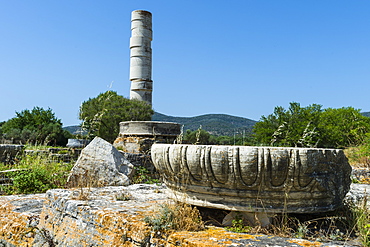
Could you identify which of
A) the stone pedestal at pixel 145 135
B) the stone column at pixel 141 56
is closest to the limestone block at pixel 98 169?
the stone pedestal at pixel 145 135

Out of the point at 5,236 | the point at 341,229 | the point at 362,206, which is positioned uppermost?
the point at 362,206

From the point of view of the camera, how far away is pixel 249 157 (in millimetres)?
2561

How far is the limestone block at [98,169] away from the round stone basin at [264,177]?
8.54ft

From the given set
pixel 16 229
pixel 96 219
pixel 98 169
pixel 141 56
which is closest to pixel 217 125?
pixel 141 56

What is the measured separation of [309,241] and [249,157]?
750 millimetres

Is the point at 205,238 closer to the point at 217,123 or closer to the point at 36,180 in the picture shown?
the point at 36,180

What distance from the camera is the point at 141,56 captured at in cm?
1831

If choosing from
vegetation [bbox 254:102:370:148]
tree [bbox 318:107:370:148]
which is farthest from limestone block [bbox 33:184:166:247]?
vegetation [bbox 254:102:370:148]

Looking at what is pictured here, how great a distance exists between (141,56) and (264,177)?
16621mm

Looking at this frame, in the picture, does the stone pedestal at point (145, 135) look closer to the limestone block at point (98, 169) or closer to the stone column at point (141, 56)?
the limestone block at point (98, 169)

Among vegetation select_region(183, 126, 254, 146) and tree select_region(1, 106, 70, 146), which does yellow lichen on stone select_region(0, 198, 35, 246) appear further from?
tree select_region(1, 106, 70, 146)

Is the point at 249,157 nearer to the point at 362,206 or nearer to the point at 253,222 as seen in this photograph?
the point at 253,222

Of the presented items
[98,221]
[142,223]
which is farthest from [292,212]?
[98,221]

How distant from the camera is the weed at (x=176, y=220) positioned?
2.59 meters
